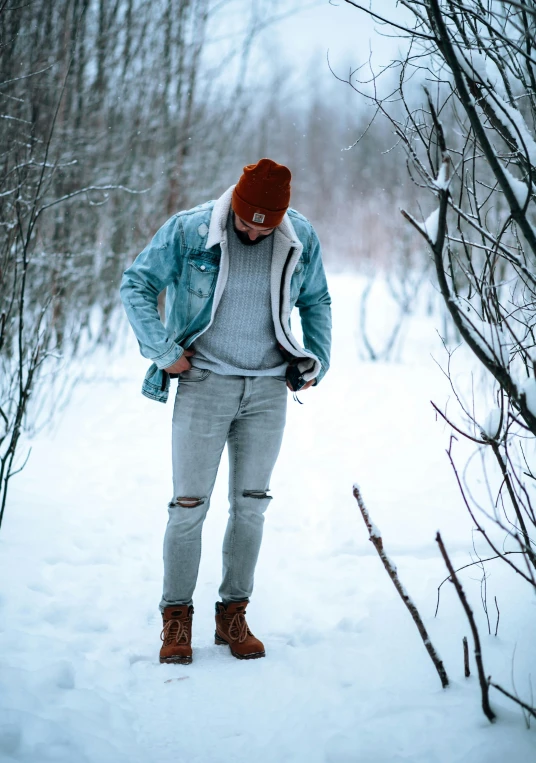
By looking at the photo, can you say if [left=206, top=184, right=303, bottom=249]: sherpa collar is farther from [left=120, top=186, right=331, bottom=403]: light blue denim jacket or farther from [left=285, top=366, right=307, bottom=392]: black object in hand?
[left=285, top=366, right=307, bottom=392]: black object in hand

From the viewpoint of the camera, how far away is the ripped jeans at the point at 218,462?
6.69 feet

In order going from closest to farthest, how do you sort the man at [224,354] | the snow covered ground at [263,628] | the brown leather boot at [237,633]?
the snow covered ground at [263,628] < the man at [224,354] < the brown leather boot at [237,633]

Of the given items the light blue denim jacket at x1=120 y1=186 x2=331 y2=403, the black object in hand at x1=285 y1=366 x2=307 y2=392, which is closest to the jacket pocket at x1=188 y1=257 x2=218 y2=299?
the light blue denim jacket at x1=120 y1=186 x2=331 y2=403

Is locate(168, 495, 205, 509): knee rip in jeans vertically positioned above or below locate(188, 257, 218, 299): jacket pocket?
below

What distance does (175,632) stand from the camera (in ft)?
6.85

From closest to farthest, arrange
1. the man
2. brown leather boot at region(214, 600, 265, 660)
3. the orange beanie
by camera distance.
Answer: the orange beanie
the man
brown leather boot at region(214, 600, 265, 660)

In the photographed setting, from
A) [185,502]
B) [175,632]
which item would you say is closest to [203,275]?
[185,502]

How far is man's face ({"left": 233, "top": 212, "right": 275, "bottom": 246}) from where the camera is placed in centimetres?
198

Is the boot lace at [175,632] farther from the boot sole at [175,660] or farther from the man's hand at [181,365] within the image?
the man's hand at [181,365]

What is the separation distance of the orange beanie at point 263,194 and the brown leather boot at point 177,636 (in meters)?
1.44

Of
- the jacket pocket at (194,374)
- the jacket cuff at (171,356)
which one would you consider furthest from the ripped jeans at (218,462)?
the jacket cuff at (171,356)

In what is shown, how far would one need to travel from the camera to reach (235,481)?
2.17m

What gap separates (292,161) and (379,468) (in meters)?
18.3

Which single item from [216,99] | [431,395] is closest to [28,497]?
[431,395]
